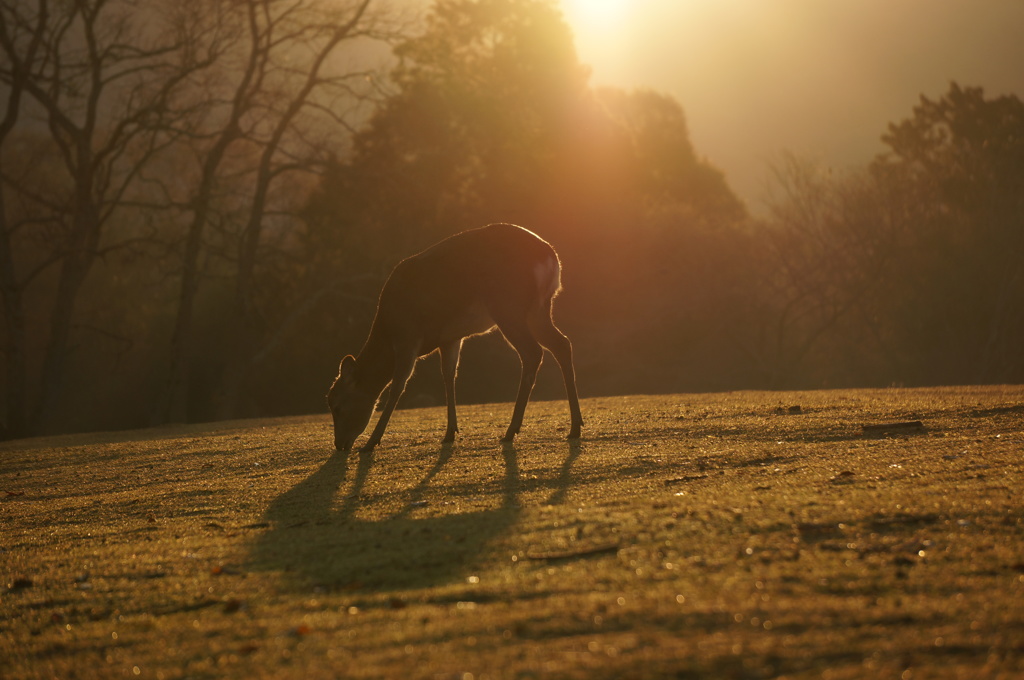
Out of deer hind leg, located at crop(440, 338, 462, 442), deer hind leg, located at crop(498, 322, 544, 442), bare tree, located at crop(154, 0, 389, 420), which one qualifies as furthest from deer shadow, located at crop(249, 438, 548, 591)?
bare tree, located at crop(154, 0, 389, 420)

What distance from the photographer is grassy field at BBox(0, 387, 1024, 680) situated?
3666 millimetres

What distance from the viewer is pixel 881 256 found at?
42.1m

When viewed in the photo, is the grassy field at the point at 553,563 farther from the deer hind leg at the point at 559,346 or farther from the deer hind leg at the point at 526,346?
the deer hind leg at the point at 526,346

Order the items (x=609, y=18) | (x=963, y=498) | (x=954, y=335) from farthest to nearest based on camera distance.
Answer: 1. (x=609, y=18)
2. (x=954, y=335)
3. (x=963, y=498)

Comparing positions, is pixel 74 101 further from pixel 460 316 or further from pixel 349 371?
pixel 460 316

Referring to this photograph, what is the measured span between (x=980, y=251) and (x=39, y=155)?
31182 millimetres

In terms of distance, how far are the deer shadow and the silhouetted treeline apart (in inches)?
812

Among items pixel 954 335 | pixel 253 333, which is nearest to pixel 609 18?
pixel 954 335

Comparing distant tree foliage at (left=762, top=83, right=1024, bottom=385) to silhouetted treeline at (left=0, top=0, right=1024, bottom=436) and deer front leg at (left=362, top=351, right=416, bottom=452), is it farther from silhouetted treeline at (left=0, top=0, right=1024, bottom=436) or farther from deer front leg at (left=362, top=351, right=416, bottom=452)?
deer front leg at (left=362, top=351, right=416, bottom=452)

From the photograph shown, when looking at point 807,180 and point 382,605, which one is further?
point 807,180

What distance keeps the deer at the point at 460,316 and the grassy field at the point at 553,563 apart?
0.71 m

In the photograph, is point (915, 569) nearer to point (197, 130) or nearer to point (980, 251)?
point (197, 130)

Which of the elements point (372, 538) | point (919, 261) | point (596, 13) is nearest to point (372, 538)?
point (372, 538)

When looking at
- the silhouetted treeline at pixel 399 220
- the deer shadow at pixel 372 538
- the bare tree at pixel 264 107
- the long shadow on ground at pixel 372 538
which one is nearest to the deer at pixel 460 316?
the deer shadow at pixel 372 538
